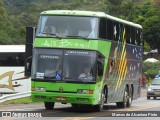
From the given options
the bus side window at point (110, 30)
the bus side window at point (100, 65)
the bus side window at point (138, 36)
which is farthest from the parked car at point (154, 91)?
the bus side window at point (100, 65)

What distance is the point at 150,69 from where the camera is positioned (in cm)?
7525

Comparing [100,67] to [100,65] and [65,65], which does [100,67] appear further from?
[65,65]

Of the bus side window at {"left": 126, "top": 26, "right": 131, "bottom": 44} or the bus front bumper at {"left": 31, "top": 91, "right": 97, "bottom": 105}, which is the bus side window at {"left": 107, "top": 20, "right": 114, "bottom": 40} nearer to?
the bus side window at {"left": 126, "top": 26, "right": 131, "bottom": 44}

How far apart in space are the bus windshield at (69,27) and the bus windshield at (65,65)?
74cm

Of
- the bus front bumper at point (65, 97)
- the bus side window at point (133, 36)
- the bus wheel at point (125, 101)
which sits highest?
the bus side window at point (133, 36)

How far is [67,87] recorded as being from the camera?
837 inches

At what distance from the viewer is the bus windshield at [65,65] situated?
69.8 feet

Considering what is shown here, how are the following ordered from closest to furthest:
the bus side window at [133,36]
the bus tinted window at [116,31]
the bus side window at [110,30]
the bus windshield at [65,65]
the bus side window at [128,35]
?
the bus windshield at [65,65] → the bus side window at [110,30] → the bus tinted window at [116,31] → the bus side window at [128,35] → the bus side window at [133,36]

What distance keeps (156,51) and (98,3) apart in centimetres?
5711

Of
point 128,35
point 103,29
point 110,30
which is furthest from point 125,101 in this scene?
point 103,29

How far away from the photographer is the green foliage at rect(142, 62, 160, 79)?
238 feet

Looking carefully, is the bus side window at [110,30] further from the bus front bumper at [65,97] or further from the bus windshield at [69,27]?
the bus front bumper at [65,97]

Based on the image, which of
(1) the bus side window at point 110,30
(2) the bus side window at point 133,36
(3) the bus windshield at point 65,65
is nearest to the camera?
(3) the bus windshield at point 65,65

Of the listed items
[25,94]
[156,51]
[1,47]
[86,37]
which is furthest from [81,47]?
[156,51]
